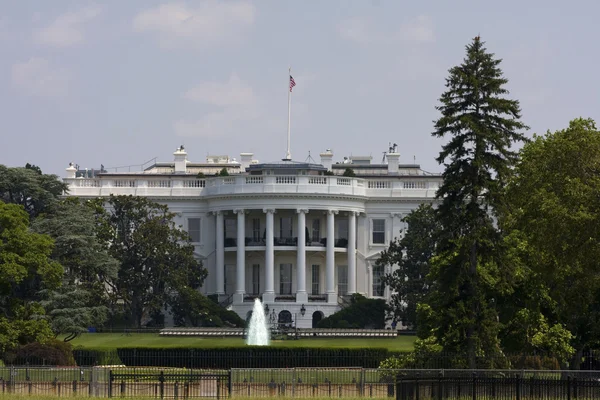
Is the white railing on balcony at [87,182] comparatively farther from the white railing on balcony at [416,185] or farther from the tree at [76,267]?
the white railing on balcony at [416,185]

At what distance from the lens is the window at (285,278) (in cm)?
12588

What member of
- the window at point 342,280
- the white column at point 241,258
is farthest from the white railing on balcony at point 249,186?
the window at point 342,280

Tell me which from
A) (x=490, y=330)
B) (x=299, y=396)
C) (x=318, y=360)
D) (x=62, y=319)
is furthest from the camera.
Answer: (x=62, y=319)

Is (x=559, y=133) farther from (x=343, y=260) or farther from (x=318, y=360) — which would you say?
(x=343, y=260)

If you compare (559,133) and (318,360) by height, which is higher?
(559,133)

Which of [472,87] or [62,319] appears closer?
[472,87]

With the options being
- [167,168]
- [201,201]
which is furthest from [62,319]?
[167,168]

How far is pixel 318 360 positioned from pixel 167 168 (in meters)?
59.9

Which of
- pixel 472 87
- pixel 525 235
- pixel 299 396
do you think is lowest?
pixel 299 396

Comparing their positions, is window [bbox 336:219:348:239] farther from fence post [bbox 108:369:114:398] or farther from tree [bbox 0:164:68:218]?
fence post [bbox 108:369:114:398]

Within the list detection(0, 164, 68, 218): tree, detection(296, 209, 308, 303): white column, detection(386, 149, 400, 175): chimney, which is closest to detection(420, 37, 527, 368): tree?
detection(0, 164, 68, 218): tree

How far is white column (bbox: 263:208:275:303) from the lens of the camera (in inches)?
4788

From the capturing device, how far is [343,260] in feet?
418

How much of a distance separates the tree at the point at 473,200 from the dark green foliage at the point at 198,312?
4476 centimetres
